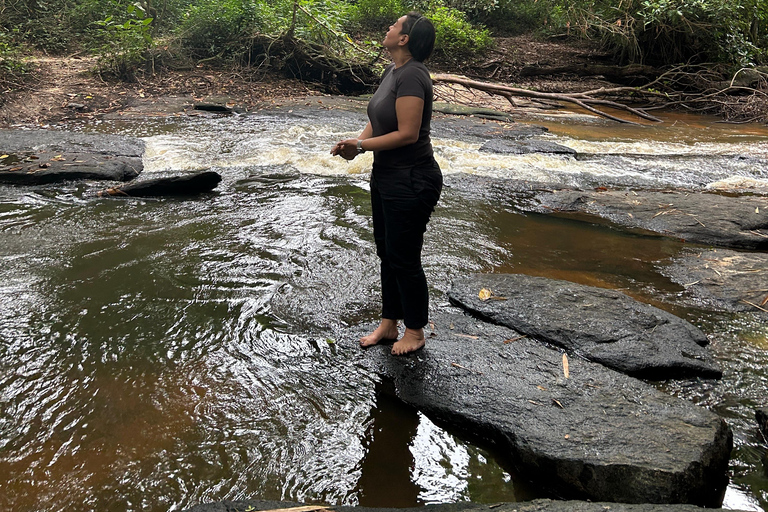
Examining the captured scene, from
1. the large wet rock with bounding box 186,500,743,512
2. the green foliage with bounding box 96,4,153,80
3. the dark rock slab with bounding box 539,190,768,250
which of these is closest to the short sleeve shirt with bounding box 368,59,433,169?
the large wet rock with bounding box 186,500,743,512

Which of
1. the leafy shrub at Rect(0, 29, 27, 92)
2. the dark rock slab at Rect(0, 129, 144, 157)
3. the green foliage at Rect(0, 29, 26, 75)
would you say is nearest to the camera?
the dark rock slab at Rect(0, 129, 144, 157)

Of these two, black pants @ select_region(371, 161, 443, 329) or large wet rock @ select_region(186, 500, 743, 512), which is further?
black pants @ select_region(371, 161, 443, 329)

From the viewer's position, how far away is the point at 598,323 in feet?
11.5

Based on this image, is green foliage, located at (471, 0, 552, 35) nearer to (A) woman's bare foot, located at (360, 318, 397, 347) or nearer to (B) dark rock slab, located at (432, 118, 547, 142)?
(B) dark rock slab, located at (432, 118, 547, 142)

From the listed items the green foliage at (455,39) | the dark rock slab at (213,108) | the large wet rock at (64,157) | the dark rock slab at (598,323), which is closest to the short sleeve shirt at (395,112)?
the dark rock slab at (598,323)

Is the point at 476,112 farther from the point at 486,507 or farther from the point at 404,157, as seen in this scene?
the point at 486,507

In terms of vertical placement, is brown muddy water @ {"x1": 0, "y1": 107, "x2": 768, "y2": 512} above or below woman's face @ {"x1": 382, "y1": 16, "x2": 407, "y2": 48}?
below

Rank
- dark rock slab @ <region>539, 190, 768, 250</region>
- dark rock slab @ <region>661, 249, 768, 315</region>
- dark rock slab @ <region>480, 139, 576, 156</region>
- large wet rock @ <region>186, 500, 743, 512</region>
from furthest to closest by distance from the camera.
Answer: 1. dark rock slab @ <region>480, 139, 576, 156</region>
2. dark rock slab @ <region>539, 190, 768, 250</region>
3. dark rock slab @ <region>661, 249, 768, 315</region>
4. large wet rock @ <region>186, 500, 743, 512</region>

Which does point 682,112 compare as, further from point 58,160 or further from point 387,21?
point 58,160

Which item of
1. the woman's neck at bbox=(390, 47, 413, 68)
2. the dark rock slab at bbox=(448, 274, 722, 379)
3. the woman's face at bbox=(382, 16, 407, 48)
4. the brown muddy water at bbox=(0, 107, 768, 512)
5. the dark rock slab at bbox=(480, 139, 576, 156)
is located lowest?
the brown muddy water at bbox=(0, 107, 768, 512)

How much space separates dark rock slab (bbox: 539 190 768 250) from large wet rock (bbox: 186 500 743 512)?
4032 mm

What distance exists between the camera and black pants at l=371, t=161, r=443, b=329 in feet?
9.19

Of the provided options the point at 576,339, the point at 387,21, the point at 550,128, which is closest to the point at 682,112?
the point at 550,128

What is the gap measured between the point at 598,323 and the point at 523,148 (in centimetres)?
513
